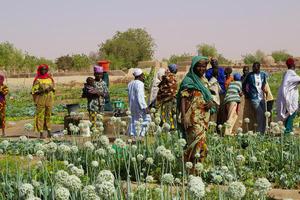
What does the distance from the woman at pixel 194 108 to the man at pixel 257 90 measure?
439 cm

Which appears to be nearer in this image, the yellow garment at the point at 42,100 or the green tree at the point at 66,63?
the yellow garment at the point at 42,100

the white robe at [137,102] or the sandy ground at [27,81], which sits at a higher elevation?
the white robe at [137,102]

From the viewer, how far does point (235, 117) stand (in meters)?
11.5

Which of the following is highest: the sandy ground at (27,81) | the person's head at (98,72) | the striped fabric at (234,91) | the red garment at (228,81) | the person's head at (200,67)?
the person's head at (200,67)

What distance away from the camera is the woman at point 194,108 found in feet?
23.2

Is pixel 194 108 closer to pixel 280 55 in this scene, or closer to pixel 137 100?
pixel 137 100

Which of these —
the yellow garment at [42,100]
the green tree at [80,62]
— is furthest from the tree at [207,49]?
the yellow garment at [42,100]

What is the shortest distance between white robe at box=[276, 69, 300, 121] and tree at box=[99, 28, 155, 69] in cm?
6546

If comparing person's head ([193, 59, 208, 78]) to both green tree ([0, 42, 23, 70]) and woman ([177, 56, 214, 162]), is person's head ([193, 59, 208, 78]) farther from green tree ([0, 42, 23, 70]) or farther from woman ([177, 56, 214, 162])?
green tree ([0, 42, 23, 70])

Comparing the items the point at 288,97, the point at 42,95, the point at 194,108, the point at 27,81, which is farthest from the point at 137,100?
the point at 27,81

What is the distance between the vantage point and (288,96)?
1122 cm

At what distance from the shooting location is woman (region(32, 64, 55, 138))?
1233 cm

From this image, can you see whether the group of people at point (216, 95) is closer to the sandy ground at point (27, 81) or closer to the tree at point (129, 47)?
the sandy ground at point (27, 81)

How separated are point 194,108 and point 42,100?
621 centimetres
